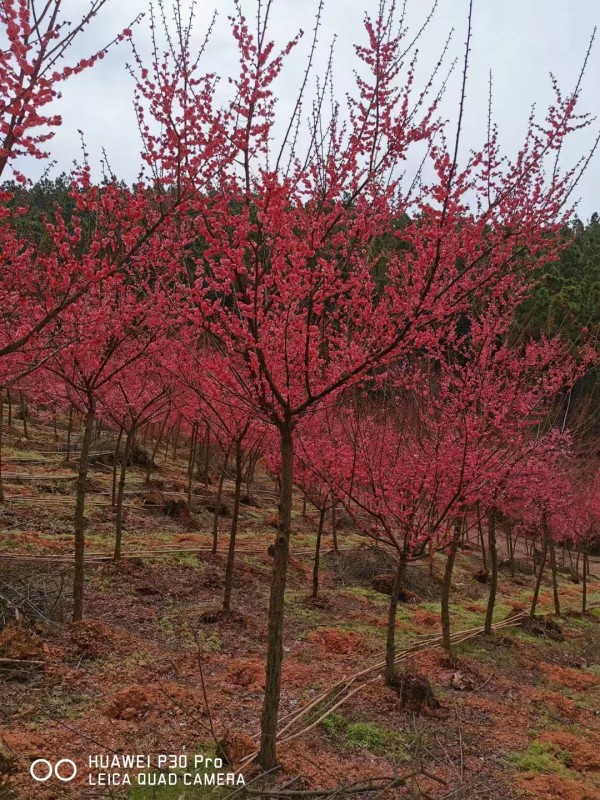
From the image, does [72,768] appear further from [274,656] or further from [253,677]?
[253,677]

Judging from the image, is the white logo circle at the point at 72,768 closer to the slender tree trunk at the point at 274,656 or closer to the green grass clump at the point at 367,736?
the slender tree trunk at the point at 274,656

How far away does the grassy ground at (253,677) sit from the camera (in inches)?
198

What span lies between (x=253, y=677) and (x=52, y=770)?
3.11 meters

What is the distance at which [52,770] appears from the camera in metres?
4.25

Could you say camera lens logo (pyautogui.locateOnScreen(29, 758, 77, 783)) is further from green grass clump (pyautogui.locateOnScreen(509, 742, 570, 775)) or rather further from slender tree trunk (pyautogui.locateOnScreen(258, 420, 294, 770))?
green grass clump (pyautogui.locateOnScreen(509, 742, 570, 775))

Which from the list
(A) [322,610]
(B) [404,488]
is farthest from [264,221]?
(A) [322,610]

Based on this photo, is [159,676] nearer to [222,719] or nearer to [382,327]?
[222,719]

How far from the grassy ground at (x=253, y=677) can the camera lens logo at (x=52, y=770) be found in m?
0.06

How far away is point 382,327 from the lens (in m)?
4.61

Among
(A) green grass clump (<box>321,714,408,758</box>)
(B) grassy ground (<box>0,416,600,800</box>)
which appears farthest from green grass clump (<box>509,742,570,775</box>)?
(A) green grass clump (<box>321,714,408,758</box>)

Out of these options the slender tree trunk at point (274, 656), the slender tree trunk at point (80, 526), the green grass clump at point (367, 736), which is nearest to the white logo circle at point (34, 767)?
the slender tree trunk at point (274, 656)

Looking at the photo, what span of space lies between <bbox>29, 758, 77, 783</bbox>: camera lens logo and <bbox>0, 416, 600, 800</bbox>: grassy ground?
2.4 inches

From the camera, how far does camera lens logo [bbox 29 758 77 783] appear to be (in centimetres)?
411

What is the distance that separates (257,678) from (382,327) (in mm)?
4846
